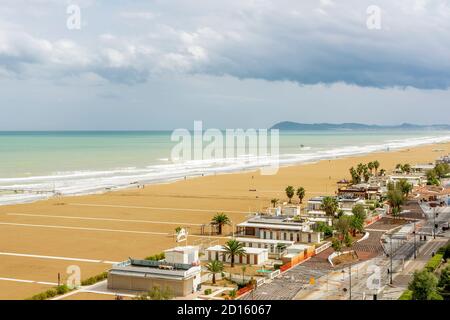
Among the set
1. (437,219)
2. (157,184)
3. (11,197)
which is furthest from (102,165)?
(437,219)

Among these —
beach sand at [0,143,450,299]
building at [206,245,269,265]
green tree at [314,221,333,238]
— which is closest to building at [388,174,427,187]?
beach sand at [0,143,450,299]

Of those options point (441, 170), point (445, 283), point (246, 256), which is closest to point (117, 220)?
point (246, 256)

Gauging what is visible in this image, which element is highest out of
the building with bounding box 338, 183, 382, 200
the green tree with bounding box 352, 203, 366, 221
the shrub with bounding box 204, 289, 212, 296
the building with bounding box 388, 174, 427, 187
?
the building with bounding box 388, 174, 427, 187

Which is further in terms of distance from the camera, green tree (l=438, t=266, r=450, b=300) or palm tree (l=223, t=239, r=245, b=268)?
palm tree (l=223, t=239, r=245, b=268)

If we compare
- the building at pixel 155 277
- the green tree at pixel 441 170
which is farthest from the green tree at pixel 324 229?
the green tree at pixel 441 170

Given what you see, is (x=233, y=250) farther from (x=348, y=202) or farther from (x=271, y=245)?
(x=348, y=202)

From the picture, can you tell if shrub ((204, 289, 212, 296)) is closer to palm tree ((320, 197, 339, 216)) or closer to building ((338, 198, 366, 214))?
palm tree ((320, 197, 339, 216))
